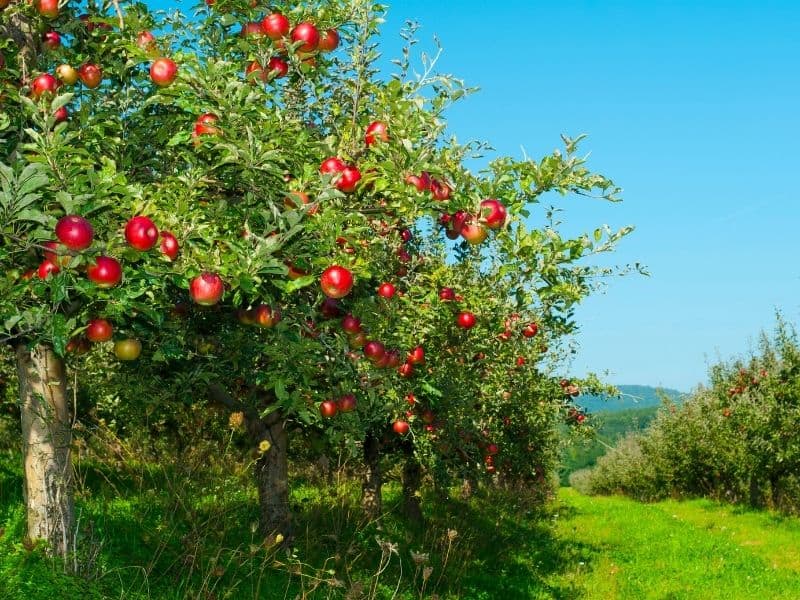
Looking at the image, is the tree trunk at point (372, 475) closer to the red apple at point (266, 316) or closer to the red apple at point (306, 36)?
the red apple at point (266, 316)

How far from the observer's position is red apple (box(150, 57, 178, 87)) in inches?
206

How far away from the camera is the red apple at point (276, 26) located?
18.0 feet

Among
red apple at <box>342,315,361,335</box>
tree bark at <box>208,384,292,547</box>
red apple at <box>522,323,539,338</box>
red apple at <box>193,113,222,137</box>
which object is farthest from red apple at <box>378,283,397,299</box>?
red apple at <box>522,323,539,338</box>

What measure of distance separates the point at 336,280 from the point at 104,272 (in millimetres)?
1385

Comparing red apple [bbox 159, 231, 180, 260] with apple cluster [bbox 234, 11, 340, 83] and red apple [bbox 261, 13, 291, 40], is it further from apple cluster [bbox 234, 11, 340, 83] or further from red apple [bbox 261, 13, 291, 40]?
red apple [bbox 261, 13, 291, 40]

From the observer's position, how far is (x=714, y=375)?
3056 centimetres

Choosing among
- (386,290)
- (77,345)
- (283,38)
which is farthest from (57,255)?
(386,290)

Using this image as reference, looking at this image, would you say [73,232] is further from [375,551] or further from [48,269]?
[375,551]

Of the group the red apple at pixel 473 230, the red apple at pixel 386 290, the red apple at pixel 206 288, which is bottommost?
the red apple at pixel 206 288

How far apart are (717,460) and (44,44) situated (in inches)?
1271

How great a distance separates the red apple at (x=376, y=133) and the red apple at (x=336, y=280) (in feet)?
3.02

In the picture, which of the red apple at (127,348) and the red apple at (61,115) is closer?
the red apple at (61,115)

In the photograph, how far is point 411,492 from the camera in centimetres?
1474

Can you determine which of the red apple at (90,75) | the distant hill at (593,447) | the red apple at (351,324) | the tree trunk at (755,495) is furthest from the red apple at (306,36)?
the tree trunk at (755,495)
